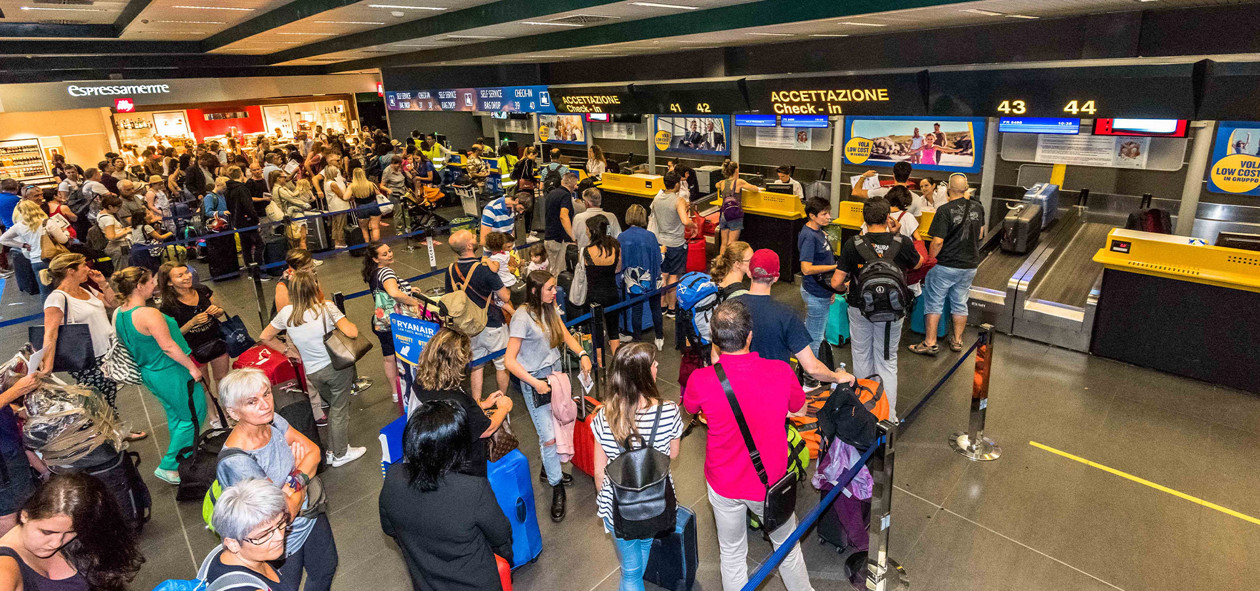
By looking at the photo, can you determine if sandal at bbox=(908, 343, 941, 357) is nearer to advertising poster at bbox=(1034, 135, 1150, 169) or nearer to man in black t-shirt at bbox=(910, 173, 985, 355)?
man in black t-shirt at bbox=(910, 173, 985, 355)

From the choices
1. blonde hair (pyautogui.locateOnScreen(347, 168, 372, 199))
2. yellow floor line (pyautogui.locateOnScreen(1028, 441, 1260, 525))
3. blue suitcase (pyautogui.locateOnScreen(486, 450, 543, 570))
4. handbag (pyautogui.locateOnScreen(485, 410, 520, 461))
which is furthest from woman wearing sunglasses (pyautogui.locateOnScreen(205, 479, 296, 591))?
blonde hair (pyautogui.locateOnScreen(347, 168, 372, 199))

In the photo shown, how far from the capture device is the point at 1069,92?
20.3 feet

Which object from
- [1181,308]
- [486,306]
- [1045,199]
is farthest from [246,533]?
[1045,199]

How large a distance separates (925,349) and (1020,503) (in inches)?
105

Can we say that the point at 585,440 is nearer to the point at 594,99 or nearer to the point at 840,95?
the point at 840,95

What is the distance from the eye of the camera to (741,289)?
428 cm

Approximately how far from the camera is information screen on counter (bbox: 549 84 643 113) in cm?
1105

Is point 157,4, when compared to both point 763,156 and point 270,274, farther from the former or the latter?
point 763,156

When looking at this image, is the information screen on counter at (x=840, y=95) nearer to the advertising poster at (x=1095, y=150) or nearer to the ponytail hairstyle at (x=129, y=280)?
the advertising poster at (x=1095, y=150)

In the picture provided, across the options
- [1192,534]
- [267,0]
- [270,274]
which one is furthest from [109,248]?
[1192,534]

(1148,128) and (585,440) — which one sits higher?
(1148,128)

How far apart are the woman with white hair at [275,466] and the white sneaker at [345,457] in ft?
7.01

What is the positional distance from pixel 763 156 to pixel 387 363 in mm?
9730

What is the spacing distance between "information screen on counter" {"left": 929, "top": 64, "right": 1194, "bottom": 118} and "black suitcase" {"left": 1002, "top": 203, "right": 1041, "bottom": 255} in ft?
8.20
